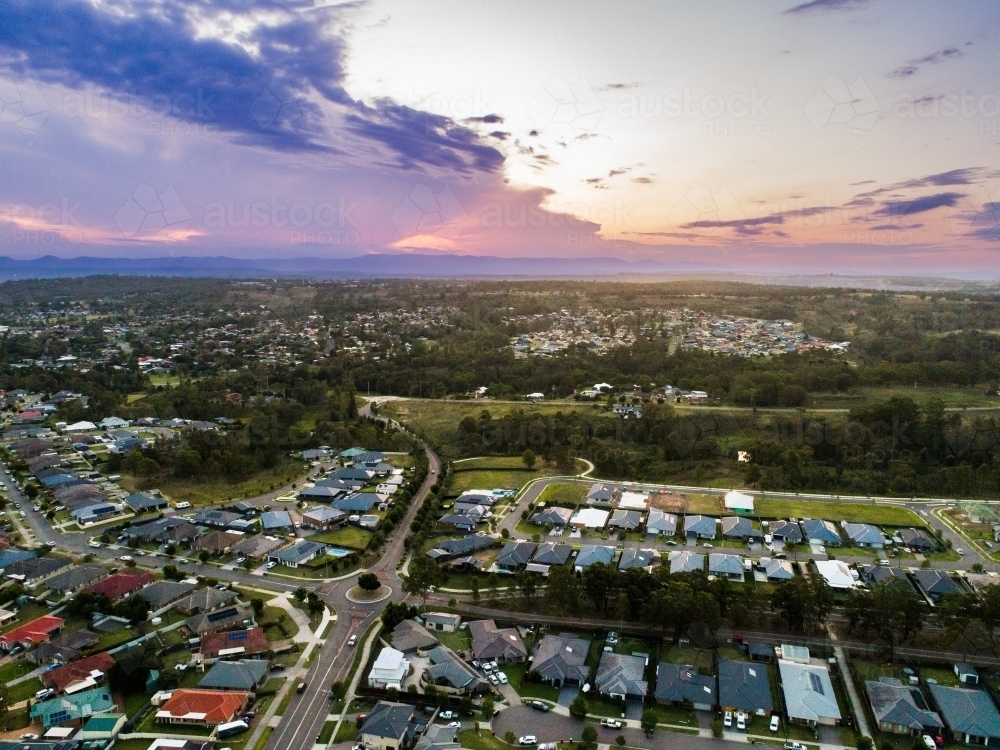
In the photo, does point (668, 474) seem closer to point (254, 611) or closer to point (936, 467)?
point (936, 467)

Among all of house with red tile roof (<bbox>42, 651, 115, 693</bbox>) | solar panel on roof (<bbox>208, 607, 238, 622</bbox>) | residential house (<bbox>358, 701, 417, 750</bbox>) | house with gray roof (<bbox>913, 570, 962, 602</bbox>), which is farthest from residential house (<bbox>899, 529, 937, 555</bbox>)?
house with red tile roof (<bbox>42, 651, 115, 693</bbox>)

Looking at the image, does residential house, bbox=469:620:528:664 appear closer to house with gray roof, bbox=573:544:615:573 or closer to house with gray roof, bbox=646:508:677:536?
house with gray roof, bbox=573:544:615:573

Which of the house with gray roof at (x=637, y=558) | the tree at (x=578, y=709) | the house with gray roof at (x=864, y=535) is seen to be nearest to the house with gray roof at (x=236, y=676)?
the tree at (x=578, y=709)

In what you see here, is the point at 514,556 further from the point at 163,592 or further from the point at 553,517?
the point at 163,592

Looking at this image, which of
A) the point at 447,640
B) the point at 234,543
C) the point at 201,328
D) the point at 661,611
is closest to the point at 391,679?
the point at 447,640

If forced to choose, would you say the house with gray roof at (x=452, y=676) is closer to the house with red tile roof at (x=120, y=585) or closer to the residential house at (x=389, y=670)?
the residential house at (x=389, y=670)

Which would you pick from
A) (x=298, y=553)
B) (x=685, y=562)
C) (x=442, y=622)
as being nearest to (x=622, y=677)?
(x=442, y=622)
